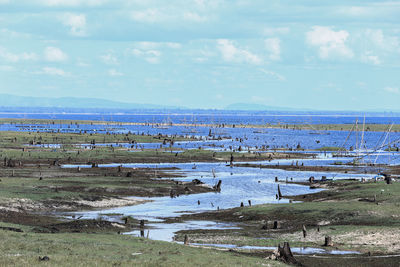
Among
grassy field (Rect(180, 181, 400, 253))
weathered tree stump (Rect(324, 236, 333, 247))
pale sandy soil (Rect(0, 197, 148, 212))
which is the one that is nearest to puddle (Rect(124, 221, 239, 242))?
grassy field (Rect(180, 181, 400, 253))

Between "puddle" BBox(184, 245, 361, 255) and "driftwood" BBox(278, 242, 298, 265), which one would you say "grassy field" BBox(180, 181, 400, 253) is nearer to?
"puddle" BBox(184, 245, 361, 255)

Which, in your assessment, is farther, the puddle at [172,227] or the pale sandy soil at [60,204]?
the pale sandy soil at [60,204]

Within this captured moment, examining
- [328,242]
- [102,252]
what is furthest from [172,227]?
[102,252]

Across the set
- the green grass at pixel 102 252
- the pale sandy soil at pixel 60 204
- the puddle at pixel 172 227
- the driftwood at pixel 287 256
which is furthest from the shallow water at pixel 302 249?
the pale sandy soil at pixel 60 204

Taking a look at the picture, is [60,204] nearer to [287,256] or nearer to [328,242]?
[328,242]

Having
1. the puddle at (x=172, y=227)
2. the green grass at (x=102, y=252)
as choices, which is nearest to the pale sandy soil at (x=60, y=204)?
the puddle at (x=172, y=227)

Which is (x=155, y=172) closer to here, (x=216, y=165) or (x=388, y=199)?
(x=216, y=165)

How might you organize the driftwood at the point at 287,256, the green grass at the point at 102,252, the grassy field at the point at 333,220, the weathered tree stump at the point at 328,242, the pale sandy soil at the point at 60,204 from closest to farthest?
the green grass at the point at 102,252 → the driftwood at the point at 287,256 → the weathered tree stump at the point at 328,242 → the grassy field at the point at 333,220 → the pale sandy soil at the point at 60,204

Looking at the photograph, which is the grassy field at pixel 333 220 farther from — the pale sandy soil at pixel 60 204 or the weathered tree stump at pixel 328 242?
the pale sandy soil at pixel 60 204

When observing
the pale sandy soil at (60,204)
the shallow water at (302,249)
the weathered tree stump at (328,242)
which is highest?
the weathered tree stump at (328,242)

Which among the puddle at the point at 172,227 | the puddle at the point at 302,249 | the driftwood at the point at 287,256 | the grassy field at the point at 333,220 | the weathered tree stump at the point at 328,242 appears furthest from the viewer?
the puddle at the point at 172,227

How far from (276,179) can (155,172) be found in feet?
47.1

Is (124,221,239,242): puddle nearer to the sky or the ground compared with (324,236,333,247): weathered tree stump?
nearer to the ground

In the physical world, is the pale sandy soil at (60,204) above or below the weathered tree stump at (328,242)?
below
